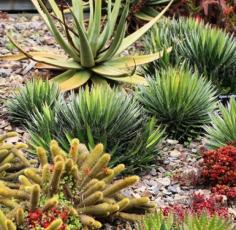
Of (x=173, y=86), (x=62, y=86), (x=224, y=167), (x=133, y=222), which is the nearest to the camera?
(x=133, y=222)

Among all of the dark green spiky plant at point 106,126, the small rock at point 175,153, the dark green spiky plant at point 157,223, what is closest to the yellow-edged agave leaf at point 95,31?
the dark green spiky plant at point 106,126

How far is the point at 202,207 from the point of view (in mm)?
4941

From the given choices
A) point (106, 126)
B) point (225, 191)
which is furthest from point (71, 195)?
point (225, 191)

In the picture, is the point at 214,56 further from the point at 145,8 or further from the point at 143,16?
the point at 145,8

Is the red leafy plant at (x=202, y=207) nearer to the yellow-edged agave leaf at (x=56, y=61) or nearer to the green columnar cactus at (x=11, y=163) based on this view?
the green columnar cactus at (x=11, y=163)

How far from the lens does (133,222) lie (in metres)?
4.95

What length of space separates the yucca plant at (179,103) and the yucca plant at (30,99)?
36.9 inches

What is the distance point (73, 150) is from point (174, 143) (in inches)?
71.2

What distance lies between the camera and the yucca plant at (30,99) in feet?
21.3

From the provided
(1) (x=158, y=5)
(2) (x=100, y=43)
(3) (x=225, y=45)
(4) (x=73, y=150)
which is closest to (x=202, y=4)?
(1) (x=158, y=5)

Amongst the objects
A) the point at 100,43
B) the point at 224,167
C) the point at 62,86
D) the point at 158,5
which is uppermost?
the point at 158,5

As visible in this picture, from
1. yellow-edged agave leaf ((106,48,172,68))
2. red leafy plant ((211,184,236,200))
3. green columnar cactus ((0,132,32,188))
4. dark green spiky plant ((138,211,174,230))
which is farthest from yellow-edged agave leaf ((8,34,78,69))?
dark green spiky plant ((138,211,174,230))

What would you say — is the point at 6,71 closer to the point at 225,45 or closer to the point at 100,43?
the point at 100,43

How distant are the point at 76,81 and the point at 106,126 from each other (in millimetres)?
1541
